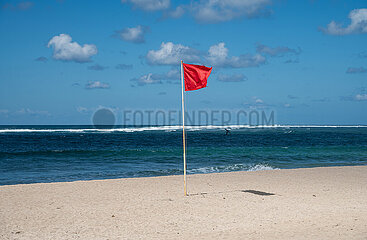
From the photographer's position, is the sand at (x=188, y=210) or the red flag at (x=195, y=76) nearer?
the sand at (x=188, y=210)

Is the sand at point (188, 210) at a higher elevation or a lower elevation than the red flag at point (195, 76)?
lower

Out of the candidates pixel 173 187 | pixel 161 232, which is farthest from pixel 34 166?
pixel 161 232

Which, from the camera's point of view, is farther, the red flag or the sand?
the red flag

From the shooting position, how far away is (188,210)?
930cm

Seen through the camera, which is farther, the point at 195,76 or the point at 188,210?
the point at 195,76

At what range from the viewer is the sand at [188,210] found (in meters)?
7.20

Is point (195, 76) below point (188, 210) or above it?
above

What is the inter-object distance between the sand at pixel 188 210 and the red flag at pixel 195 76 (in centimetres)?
339

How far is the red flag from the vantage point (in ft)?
36.1

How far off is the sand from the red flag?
3387 mm

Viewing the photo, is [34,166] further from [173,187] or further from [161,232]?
[161,232]

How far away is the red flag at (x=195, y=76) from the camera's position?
11.0m

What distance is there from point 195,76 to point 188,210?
4.02 m

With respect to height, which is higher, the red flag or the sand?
the red flag
